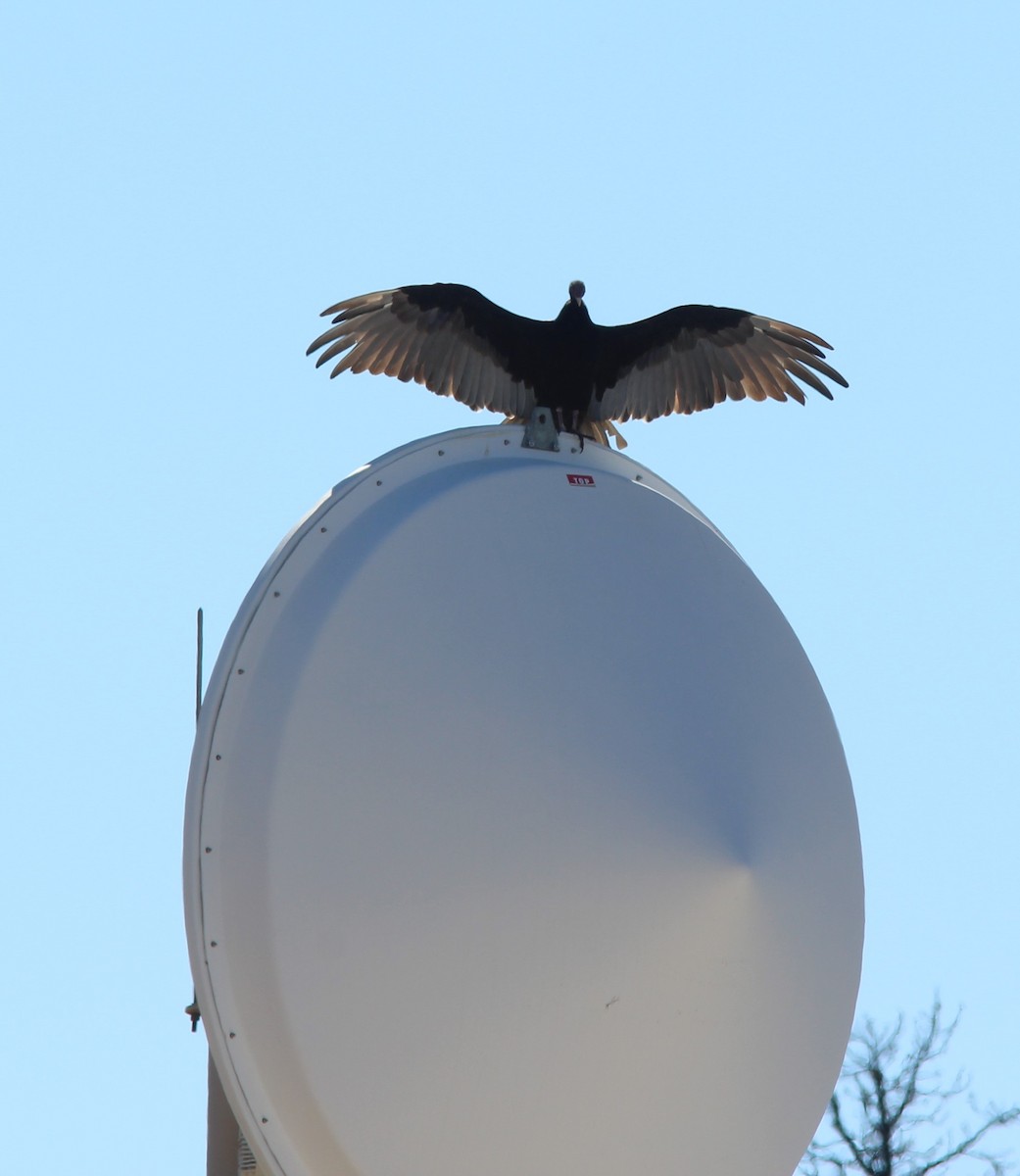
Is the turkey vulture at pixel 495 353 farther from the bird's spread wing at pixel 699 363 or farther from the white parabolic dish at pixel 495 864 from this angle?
the white parabolic dish at pixel 495 864

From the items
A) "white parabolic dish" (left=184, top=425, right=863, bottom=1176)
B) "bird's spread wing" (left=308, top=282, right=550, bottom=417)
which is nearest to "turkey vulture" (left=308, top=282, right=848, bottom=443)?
"bird's spread wing" (left=308, top=282, right=550, bottom=417)

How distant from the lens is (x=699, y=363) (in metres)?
7.54

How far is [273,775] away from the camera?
5.79 metres

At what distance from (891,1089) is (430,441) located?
10624 mm

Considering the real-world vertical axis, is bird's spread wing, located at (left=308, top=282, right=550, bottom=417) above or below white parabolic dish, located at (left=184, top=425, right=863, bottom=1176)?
above

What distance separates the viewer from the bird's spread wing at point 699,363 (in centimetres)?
734

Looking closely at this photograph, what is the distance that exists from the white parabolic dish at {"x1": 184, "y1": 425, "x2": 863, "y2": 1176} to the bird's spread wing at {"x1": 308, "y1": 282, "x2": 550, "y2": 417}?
0.61 m

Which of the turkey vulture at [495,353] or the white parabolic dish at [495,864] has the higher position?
the turkey vulture at [495,353]

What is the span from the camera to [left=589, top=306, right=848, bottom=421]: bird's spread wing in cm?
734

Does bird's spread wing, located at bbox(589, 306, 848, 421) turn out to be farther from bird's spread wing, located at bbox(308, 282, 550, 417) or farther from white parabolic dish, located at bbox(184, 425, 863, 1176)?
white parabolic dish, located at bbox(184, 425, 863, 1176)

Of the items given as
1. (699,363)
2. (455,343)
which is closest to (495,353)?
(455,343)

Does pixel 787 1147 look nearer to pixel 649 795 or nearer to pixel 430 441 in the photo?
pixel 649 795

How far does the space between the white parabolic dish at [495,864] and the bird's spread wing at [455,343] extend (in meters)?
0.61

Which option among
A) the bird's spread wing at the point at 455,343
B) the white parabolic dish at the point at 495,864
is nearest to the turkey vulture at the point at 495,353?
the bird's spread wing at the point at 455,343
